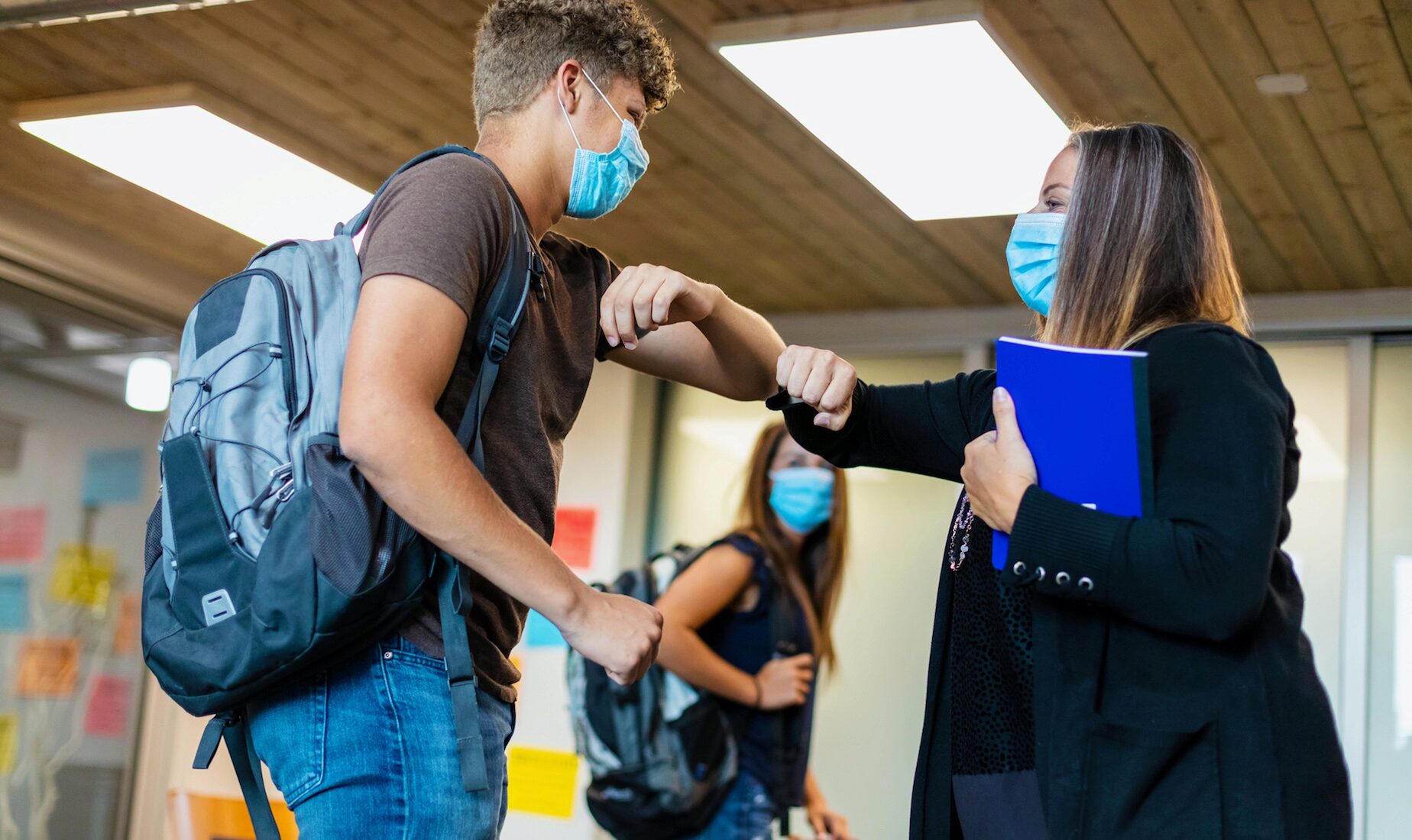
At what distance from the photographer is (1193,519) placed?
1.34 metres

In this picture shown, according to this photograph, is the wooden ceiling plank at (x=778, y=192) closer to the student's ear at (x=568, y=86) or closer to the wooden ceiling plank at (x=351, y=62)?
the wooden ceiling plank at (x=351, y=62)

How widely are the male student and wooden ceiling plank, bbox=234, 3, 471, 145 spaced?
2.14 m

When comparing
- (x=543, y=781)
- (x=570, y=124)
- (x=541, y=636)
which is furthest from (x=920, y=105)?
(x=543, y=781)

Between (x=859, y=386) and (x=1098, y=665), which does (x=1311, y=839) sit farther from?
(x=859, y=386)

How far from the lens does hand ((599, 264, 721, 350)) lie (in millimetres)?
1638

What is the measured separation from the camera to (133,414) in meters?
6.15

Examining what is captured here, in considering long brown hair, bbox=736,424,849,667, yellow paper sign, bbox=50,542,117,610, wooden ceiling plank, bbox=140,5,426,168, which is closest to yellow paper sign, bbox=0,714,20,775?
yellow paper sign, bbox=50,542,117,610

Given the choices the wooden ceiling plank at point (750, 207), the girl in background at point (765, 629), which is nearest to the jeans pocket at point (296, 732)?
the girl in background at point (765, 629)

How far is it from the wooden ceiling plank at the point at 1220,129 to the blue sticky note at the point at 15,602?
495cm

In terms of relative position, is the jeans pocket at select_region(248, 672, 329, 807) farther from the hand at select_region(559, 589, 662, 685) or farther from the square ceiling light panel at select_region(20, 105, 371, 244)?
the square ceiling light panel at select_region(20, 105, 371, 244)

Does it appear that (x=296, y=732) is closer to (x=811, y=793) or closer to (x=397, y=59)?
(x=397, y=59)

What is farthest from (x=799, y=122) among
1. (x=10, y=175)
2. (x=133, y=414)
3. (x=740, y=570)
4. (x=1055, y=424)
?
(x=133, y=414)

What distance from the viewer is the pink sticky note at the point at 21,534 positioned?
5652 millimetres

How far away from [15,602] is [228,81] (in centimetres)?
283
